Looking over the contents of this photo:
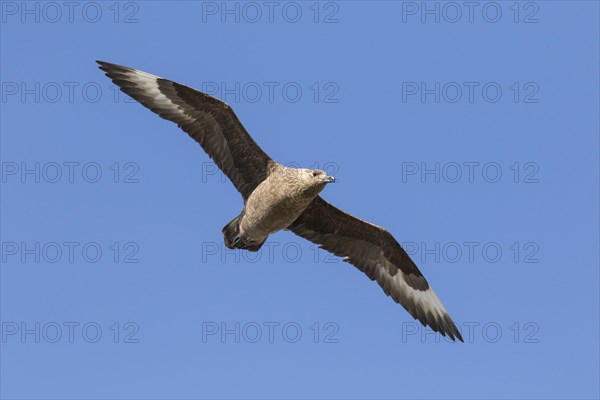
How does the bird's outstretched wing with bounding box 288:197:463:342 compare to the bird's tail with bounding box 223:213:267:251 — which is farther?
the bird's outstretched wing with bounding box 288:197:463:342

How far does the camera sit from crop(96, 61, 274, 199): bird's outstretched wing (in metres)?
14.3

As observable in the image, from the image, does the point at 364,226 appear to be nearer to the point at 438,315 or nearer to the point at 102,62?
the point at 438,315

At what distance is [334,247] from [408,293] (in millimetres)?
1482

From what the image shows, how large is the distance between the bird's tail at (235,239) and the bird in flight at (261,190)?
0.01m

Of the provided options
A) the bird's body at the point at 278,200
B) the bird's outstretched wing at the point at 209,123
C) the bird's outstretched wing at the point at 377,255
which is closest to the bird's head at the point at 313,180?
the bird's body at the point at 278,200

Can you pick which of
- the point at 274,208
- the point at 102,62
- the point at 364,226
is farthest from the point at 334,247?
the point at 102,62

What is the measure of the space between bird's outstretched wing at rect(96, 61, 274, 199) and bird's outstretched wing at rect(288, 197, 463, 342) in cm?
107

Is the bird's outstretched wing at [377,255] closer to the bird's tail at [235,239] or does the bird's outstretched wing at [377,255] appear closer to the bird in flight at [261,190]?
the bird in flight at [261,190]

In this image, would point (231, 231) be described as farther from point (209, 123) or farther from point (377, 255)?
point (377, 255)

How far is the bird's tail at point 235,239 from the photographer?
1451cm

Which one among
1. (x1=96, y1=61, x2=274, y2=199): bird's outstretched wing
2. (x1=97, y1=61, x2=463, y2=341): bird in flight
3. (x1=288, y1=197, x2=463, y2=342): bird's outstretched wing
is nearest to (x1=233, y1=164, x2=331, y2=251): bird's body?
(x1=97, y1=61, x2=463, y2=341): bird in flight

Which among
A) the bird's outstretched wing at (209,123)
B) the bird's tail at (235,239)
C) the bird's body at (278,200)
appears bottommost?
the bird's tail at (235,239)

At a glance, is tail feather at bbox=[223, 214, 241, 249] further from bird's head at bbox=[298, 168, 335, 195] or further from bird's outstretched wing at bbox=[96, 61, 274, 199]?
bird's head at bbox=[298, 168, 335, 195]

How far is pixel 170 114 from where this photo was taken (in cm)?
1445
